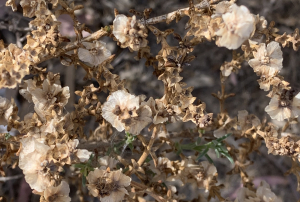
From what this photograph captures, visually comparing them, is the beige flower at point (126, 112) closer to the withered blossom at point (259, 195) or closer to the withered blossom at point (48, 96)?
the withered blossom at point (48, 96)

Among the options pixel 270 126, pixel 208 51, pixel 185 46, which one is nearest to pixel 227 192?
pixel 208 51

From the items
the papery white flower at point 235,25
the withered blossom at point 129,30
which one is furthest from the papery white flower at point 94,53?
the papery white flower at point 235,25

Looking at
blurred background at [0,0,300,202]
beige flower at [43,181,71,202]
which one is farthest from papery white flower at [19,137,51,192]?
blurred background at [0,0,300,202]

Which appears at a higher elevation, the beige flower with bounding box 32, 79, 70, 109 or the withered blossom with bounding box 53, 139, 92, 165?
the beige flower with bounding box 32, 79, 70, 109

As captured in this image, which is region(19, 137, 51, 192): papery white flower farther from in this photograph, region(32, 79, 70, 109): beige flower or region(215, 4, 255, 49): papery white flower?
region(215, 4, 255, 49): papery white flower

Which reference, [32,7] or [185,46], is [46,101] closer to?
[32,7]
